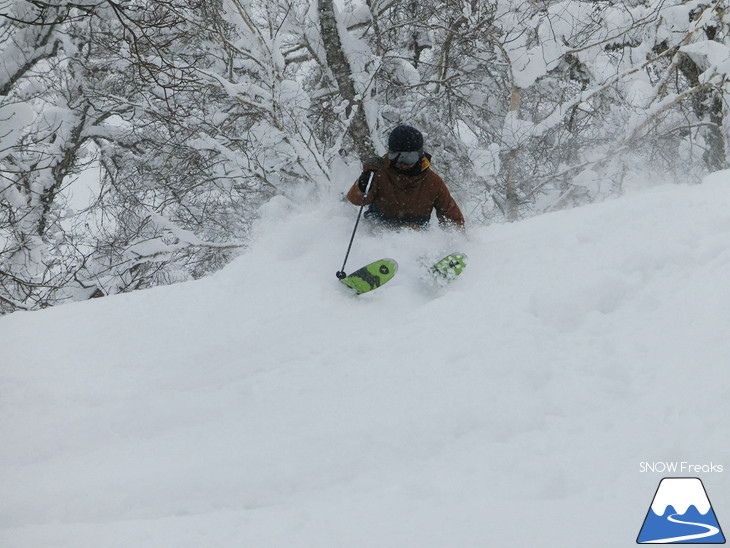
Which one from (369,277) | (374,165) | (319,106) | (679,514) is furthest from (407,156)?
(319,106)

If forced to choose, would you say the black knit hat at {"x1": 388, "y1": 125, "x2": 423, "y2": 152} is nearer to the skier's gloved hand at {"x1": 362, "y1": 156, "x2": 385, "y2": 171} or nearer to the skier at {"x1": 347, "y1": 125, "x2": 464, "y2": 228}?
the skier at {"x1": 347, "y1": 125, "x2": 464, "y2": 228}

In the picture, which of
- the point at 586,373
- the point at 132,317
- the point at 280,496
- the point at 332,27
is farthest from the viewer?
the point at 332,27

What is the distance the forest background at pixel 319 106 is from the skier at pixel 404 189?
3082mm

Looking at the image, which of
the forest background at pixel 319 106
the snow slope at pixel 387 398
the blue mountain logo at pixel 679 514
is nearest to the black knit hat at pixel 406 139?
the snow slope at pixel 387 398

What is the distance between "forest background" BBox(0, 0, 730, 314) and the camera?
7844 millimetres

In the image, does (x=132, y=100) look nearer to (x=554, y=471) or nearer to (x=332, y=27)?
(x=332, y=27)

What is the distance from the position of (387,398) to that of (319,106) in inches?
286

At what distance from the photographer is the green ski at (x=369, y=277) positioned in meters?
4.21

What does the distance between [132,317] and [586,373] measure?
3219 millimetres

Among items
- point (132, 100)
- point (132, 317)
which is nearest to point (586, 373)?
point (132, 317)

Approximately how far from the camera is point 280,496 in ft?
8.73

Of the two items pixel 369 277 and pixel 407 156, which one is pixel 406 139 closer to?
pixel 407 156

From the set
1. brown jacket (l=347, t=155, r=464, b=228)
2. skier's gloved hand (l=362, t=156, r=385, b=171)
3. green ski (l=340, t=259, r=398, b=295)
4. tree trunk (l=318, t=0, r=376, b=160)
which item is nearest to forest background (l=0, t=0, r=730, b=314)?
tree trunk (l=318, t=0, r=376, b=160)

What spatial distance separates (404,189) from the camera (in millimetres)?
4840
